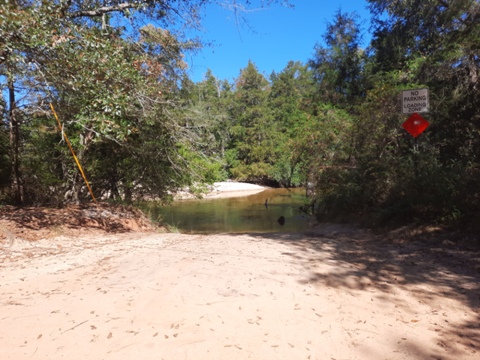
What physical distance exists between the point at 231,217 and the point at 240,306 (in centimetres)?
1689

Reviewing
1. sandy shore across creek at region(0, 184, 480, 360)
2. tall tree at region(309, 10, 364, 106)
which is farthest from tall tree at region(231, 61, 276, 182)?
sandy shore across creek at region(0, 184, 480, 360)

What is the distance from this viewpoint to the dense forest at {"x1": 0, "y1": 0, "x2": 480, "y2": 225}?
6.64m

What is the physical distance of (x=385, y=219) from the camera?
8102 millimetres

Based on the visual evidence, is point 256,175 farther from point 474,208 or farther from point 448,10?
point 474,208

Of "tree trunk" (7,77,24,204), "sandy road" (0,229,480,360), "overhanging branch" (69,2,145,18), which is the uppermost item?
"overhanging branch" (69,2,145,18)

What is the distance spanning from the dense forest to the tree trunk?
0.04 metres

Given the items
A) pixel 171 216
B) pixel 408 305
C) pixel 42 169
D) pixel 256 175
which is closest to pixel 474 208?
pixel 408 305

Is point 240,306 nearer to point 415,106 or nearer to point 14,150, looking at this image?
point 415,106

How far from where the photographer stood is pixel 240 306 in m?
3.50

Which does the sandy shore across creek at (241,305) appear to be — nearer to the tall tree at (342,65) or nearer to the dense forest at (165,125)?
the dense forest at (165,125)

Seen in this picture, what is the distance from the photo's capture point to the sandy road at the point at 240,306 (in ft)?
9.23

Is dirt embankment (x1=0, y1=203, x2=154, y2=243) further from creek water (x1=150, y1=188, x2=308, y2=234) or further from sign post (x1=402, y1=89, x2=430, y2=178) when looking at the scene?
sign post (x1=402, y1=89, x2=430, y2=178)

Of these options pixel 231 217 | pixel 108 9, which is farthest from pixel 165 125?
pixel 231 217

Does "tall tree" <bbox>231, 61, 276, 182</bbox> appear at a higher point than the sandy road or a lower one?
higher
